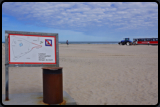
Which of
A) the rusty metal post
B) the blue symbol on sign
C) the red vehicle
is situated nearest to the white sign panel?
the blue symbol on sign

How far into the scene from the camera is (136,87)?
6.06m

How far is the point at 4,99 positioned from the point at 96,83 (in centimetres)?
336

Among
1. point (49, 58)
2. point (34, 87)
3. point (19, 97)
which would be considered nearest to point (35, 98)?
point (19, 97)

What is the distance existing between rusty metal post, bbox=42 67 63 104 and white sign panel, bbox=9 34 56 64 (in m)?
0.47

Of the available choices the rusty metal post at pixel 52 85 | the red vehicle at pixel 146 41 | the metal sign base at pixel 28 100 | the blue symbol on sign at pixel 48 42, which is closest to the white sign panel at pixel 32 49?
the blue symbol on sign at pixel 48 42

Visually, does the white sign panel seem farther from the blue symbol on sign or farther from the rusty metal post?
the rusty metal post

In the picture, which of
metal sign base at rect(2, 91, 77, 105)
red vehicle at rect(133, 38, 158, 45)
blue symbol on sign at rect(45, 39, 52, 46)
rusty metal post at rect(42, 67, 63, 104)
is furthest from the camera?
red vehicle at rect(133, 38, 158, 45)

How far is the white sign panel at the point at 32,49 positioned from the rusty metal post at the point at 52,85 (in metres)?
0.47

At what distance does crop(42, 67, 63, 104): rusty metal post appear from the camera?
3.98 m

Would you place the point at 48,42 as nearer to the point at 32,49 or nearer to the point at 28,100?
the point at 32,49

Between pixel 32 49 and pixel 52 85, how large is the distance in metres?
1.06

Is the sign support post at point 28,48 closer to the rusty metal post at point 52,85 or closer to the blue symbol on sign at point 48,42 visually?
the blue symbol on sign at point 48,42

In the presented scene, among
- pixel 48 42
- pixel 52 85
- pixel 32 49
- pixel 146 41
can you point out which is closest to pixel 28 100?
pixel 52 85

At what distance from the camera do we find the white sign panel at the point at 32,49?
4234 millimetres
